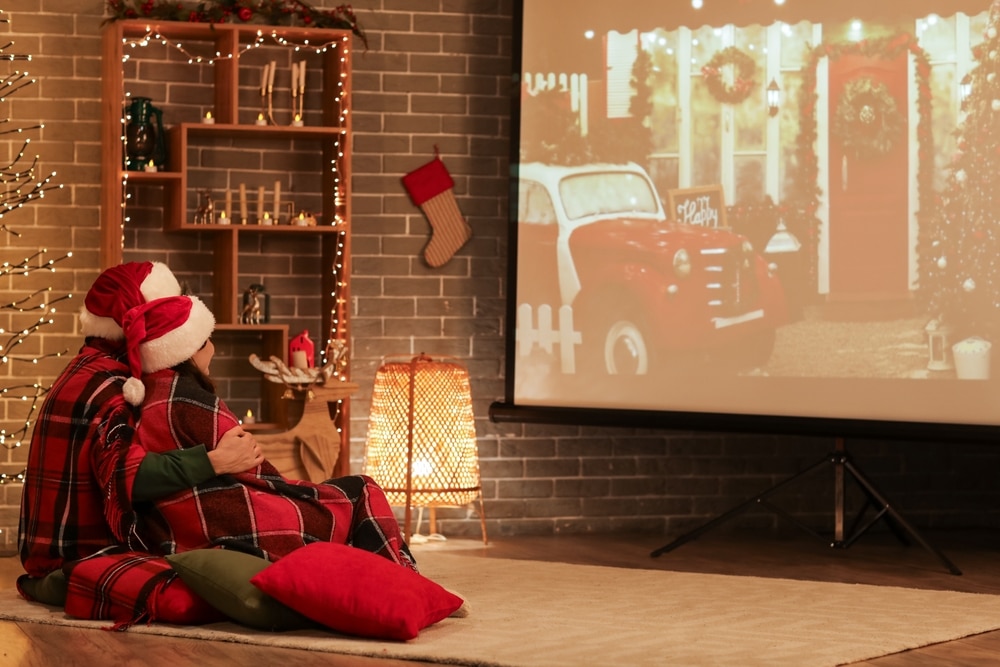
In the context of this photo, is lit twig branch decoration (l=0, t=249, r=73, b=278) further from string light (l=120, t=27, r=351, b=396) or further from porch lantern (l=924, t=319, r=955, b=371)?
porch lantern (l=924, t=319, r=955, b=371)

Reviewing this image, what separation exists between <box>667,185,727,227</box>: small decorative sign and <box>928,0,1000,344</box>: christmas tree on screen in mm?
813

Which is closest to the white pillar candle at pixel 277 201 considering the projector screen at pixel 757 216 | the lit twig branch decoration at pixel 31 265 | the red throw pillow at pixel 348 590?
the lit twig branch decoration at pixel 31 265

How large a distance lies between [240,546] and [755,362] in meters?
2.22

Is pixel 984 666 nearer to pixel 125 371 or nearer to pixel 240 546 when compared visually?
pixel 240 546

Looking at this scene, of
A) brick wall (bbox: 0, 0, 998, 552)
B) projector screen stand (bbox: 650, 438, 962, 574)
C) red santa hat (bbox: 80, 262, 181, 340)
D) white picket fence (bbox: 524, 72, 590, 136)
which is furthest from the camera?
brick wall (bbox: 0, 0, 998, 552)

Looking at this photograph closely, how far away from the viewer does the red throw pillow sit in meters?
3.57

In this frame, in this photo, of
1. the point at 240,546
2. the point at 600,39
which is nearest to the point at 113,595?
the point at 240,546


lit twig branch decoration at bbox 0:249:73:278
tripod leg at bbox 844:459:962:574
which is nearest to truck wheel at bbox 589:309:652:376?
tripod leg at bbox 844:459:962:574

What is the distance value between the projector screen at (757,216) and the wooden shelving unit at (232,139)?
690 millimetres

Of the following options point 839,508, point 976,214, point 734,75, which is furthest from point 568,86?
point 839,508

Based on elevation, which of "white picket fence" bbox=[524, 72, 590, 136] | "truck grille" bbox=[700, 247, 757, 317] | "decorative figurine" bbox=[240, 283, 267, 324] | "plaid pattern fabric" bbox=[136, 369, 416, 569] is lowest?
"plaid pattern fabric" bbox=[136, 369, 416, 569]

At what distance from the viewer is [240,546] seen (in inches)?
154

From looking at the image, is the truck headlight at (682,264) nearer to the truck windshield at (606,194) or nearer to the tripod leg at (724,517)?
the truck windshield at (606,194)

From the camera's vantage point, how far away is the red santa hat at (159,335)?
4.03 metres
